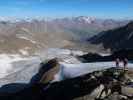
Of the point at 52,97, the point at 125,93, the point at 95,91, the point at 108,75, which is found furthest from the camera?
the point at 52,97

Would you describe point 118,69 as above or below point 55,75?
above

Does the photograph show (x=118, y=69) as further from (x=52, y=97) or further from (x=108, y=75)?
(x=52, y=97)

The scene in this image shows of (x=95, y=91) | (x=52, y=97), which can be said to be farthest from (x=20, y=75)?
(x=95, y=91)

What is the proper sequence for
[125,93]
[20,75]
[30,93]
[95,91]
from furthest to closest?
[20,75] → [30,93] → [95,91] → [125,93]

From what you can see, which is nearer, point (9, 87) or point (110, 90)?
point (110, 90)

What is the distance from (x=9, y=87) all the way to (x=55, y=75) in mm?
31309

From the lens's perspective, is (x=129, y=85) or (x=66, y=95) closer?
(x=129, y=85)

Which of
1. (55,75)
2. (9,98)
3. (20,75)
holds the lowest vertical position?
(20,75)

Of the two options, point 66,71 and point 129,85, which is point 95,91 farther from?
point 66,71

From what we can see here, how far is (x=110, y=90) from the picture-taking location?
51.7m

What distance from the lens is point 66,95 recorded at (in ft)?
202

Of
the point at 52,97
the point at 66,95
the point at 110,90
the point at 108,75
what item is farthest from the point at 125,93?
the point at 52,97

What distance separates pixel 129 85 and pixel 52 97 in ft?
59.9

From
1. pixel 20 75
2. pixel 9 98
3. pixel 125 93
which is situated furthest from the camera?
pixel 20 75
